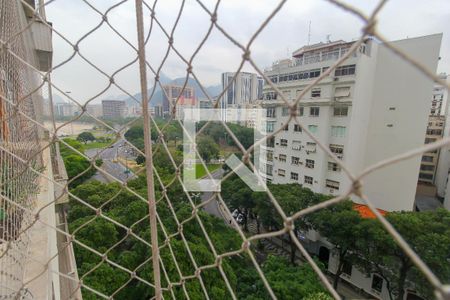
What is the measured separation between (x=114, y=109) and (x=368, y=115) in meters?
5.08

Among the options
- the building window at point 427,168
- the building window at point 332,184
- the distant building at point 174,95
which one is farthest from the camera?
the building window at point 427,168

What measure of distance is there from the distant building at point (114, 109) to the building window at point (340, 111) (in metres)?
4.64

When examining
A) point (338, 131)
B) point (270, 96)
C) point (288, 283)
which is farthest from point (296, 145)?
point (288, 283)

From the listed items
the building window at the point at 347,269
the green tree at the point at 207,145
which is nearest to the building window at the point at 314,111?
the green tree at the point at 207,145

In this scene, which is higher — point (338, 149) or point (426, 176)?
point (338, 149)

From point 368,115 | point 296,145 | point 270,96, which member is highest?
point 270,96

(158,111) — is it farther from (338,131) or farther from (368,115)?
(368,115)

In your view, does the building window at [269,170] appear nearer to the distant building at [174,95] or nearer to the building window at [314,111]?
the building window at [314,111]

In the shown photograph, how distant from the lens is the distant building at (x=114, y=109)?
3.51 ft

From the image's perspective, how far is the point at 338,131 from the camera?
16.7 ft

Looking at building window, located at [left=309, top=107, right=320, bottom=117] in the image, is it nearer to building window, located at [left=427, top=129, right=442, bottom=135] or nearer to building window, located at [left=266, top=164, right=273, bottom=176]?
building window, located at [left=266, top=164, right=273, bottom=176]

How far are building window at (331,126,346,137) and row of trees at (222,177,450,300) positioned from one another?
1.31 meters

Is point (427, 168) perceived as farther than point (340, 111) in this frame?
Yes

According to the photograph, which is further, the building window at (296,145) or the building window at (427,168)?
the building window at (427,168)
